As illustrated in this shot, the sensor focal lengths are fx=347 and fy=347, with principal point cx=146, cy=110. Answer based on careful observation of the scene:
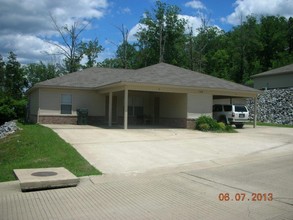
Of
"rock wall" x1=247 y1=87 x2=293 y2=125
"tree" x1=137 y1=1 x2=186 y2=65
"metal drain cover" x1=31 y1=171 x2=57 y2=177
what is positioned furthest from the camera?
"tree" x1=137 y1=1 x2=186 y2=65

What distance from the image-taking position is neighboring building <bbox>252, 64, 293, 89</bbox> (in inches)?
1629

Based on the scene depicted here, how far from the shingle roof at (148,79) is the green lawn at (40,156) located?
7.30 metres

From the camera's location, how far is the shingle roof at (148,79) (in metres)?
22.5

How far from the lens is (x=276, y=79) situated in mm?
43312

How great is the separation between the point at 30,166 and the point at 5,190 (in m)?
2.65

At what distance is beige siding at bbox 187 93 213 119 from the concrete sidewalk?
576 inches

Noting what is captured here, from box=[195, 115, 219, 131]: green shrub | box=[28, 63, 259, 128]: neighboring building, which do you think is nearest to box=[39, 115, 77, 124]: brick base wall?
box=[28, 63, 259, 128]: neighboring building

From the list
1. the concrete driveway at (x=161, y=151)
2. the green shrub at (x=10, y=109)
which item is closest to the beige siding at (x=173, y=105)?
the concrete driveway at (x=161, y=151)

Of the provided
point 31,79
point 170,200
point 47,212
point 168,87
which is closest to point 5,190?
point 47,212

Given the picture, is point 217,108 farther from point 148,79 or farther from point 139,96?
point 148,79

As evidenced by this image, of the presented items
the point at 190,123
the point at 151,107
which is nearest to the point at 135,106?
the point at 151,107

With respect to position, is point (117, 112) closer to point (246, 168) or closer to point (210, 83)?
point (210, 83)

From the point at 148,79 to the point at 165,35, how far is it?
114 feet

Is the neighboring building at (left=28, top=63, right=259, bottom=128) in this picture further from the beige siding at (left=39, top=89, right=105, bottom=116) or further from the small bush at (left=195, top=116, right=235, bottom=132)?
the small bush at (left=195, top=116, right=235, bottom=132)
